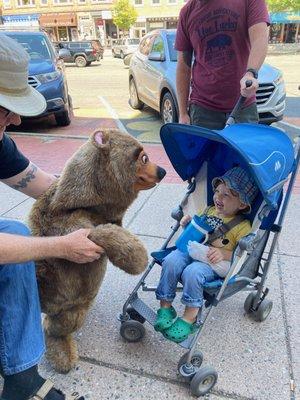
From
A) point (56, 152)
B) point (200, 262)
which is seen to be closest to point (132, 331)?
point (200, 262)

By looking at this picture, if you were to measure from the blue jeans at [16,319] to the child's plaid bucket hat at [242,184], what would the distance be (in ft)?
3.85

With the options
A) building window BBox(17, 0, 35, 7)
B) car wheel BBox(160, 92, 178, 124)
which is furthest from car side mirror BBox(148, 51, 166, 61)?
building window BBox(17, 0, 35, 7)

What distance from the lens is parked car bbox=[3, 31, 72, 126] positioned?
718cm

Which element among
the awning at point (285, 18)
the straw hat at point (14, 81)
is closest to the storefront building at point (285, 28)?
the awning at point (285, 18)

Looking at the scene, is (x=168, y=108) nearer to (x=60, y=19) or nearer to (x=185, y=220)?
(x=185, y=220)

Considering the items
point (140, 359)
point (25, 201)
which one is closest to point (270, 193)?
point (140, 359)

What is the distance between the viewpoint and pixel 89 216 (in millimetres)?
2020

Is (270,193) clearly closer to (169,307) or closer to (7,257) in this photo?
(169,307)

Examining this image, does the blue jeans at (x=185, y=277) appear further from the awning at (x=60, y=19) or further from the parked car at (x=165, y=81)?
the awning at (x=60, y=19)

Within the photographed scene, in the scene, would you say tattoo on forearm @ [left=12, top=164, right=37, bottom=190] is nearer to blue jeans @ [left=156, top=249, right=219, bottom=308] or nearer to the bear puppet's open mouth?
the bear puppet's open mouth

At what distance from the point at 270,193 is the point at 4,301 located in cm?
136

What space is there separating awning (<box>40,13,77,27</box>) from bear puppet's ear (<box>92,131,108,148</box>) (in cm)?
4887

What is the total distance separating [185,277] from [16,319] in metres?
0.88

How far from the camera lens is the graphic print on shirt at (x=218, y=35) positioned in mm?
2699
